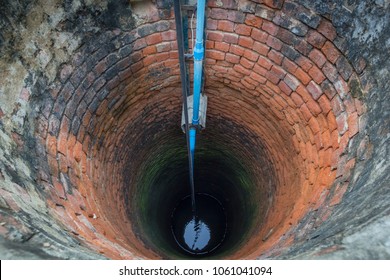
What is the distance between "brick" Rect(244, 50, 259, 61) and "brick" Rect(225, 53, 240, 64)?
9 centimetres

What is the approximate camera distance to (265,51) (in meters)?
3.00

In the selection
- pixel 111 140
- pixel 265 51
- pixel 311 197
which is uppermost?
pixel 265 51

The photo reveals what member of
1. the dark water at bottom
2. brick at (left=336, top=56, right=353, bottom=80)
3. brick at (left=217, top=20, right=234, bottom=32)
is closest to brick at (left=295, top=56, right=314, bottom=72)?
brick at (left=336, top=56, right=353, bottom=80)

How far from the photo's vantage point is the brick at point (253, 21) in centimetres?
283

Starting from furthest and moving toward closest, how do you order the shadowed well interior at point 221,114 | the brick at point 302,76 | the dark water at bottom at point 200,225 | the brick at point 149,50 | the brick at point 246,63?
the dark water at bottom at point 200,225, the brick at point 246,63, the brick at point 149,50, the brick at point 302,76, the shadowed well interior at point 221,114

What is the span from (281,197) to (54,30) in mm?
2692

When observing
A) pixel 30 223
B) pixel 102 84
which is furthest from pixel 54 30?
pixel 30 223

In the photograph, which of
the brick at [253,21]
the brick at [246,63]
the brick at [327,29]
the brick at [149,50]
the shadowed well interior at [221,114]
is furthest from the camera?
the brick at [246,63]

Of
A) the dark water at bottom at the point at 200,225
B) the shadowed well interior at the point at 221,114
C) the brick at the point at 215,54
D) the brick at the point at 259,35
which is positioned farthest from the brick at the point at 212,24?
the dark water at bottom at the point at 200,225

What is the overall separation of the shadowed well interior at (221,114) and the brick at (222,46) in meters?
0.01

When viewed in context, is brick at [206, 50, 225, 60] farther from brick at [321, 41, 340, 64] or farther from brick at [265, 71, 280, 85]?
brick at [321, 41, 340, 64]

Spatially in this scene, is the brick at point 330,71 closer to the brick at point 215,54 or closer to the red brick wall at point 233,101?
the red brick wall at point 233,101

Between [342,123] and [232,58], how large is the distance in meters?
1.20

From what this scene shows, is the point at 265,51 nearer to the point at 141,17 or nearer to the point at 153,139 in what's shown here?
the point at 141,17
